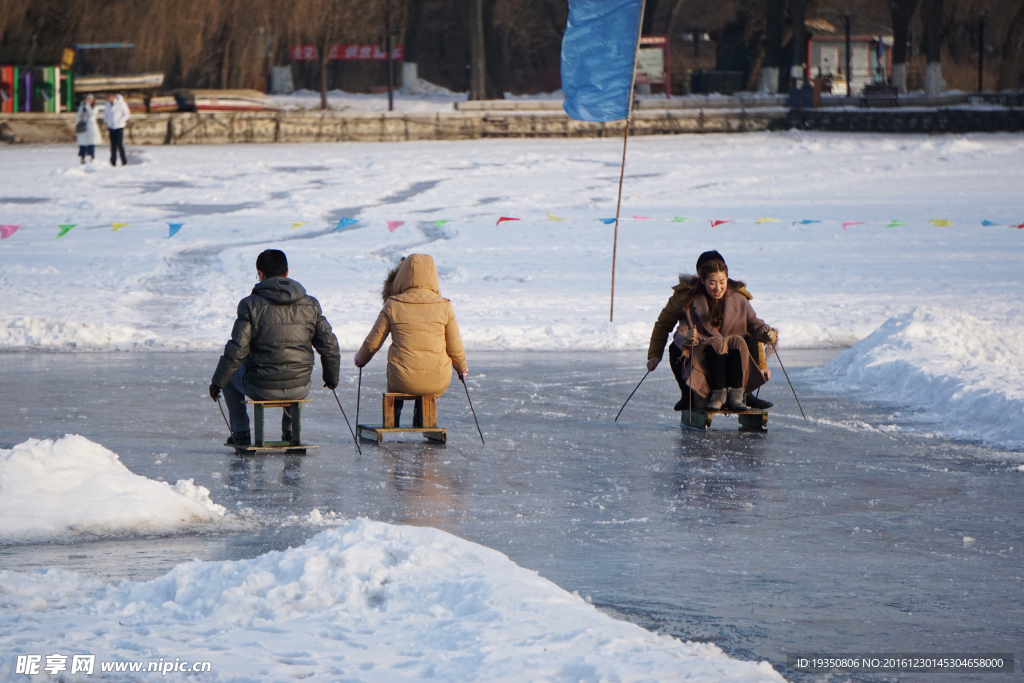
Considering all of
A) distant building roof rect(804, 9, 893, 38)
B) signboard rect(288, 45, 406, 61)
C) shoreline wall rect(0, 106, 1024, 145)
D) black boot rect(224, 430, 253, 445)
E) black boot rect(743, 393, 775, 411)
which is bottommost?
black boot rect(224, 430, 253, 445)

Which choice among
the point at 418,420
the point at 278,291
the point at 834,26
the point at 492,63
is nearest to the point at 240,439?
the point at 278,291

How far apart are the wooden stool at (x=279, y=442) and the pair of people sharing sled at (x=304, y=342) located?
61 millimetres

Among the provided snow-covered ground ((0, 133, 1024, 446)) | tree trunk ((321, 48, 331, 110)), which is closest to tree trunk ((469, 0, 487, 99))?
tree trunk ((321, 48, 331, 110))

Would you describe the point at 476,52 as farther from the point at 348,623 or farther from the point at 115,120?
the point at 348,623

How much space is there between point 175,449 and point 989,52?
53.0 meters

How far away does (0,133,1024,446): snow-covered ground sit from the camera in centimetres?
1363

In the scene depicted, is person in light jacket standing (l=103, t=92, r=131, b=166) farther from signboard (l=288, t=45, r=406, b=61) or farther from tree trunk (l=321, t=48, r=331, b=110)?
signboard (l=288, t=45, r=406, b=61)

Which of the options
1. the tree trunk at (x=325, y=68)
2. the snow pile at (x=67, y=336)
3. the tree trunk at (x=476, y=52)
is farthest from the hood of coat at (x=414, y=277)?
the tree trunk at (x=476, y=52)

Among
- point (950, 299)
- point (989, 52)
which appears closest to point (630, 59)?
point (950, 299)

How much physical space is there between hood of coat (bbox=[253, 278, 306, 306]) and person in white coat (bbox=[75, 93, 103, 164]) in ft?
Result: 75.5

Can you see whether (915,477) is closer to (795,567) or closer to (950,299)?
(795,567)

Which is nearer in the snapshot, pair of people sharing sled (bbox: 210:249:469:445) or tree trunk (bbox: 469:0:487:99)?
pair of people sharing sled (bbox: 210:249:469:445)

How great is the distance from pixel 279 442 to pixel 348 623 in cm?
386

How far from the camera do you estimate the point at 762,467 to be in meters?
7.87
